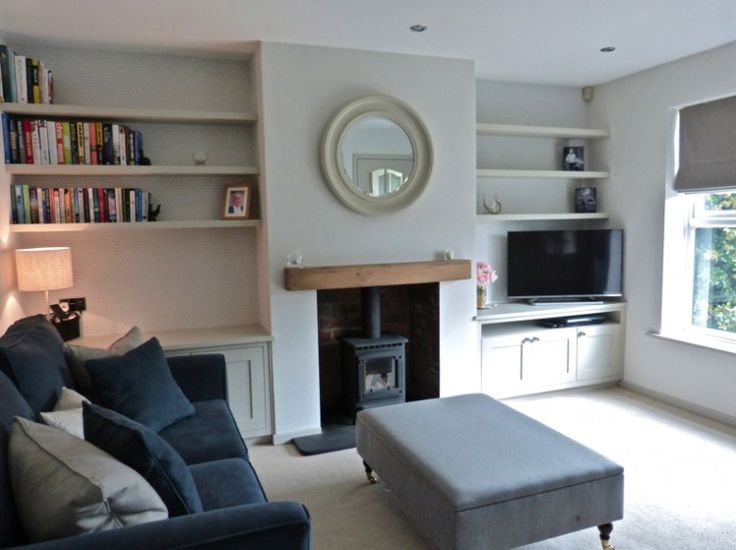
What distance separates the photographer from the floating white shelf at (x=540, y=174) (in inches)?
162

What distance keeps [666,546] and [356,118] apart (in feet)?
9.21

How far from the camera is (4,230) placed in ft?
9.98

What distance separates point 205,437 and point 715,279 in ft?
11.6

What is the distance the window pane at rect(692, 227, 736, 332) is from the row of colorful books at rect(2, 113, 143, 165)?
3879mm

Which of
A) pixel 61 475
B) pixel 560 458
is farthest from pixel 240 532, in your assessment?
pixel 560 458

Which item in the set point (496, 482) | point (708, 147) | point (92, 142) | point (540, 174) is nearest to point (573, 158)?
point (540, 174)

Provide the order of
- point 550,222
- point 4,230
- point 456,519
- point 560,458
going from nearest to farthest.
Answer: point 456,519 < point 560,458 < point 4,230 < point 550,222

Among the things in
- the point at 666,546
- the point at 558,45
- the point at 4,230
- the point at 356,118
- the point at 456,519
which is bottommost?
the point at 666,546

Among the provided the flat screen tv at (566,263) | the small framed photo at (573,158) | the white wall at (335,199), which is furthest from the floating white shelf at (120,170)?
the small framed photo at (573,158)

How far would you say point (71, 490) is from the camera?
131cm

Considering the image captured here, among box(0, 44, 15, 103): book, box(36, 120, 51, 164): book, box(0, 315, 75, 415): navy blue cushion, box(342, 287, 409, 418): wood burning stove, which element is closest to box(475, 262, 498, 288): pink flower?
box(342, 287, 409, 418): wood burning stove

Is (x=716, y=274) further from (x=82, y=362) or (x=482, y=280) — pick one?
(x=82, y=362)

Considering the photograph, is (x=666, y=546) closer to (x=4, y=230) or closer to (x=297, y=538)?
(x=297, y=538)

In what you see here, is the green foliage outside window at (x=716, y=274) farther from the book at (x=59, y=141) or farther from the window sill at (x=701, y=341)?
the book at (x=59, y=141)
